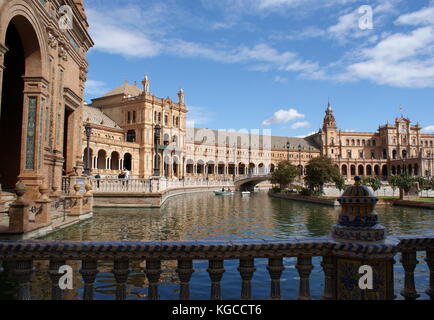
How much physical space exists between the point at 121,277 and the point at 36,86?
1365cm

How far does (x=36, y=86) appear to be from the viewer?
14617 millimetres

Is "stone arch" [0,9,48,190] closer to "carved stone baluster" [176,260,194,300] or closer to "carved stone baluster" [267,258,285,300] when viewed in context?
"carved stone baluster" [176,260,194,300]

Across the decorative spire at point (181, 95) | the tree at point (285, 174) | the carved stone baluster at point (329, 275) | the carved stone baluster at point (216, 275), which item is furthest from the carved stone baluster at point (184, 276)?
the decorative spire at point (181, 95)

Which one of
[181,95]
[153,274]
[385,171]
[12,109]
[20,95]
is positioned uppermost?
[181,95]

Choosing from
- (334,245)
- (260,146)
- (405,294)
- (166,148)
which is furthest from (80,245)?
(260,146)

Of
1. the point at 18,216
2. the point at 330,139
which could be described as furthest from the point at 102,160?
the point at 330,139

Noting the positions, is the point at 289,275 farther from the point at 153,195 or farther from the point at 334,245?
the point at 153,195

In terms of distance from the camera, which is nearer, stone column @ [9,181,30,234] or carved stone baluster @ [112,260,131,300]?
carved stone baluster @ [112,260,131,300]

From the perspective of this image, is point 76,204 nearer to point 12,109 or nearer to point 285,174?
point 12,109

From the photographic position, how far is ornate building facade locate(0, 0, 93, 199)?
548 inches

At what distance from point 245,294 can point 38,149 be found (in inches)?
521

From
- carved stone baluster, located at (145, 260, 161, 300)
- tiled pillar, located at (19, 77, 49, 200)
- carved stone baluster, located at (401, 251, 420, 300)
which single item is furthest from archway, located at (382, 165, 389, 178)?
carved stone baluster, located at (145, 260, 161, 300)

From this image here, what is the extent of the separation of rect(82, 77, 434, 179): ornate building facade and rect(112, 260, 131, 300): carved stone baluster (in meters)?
22.2
